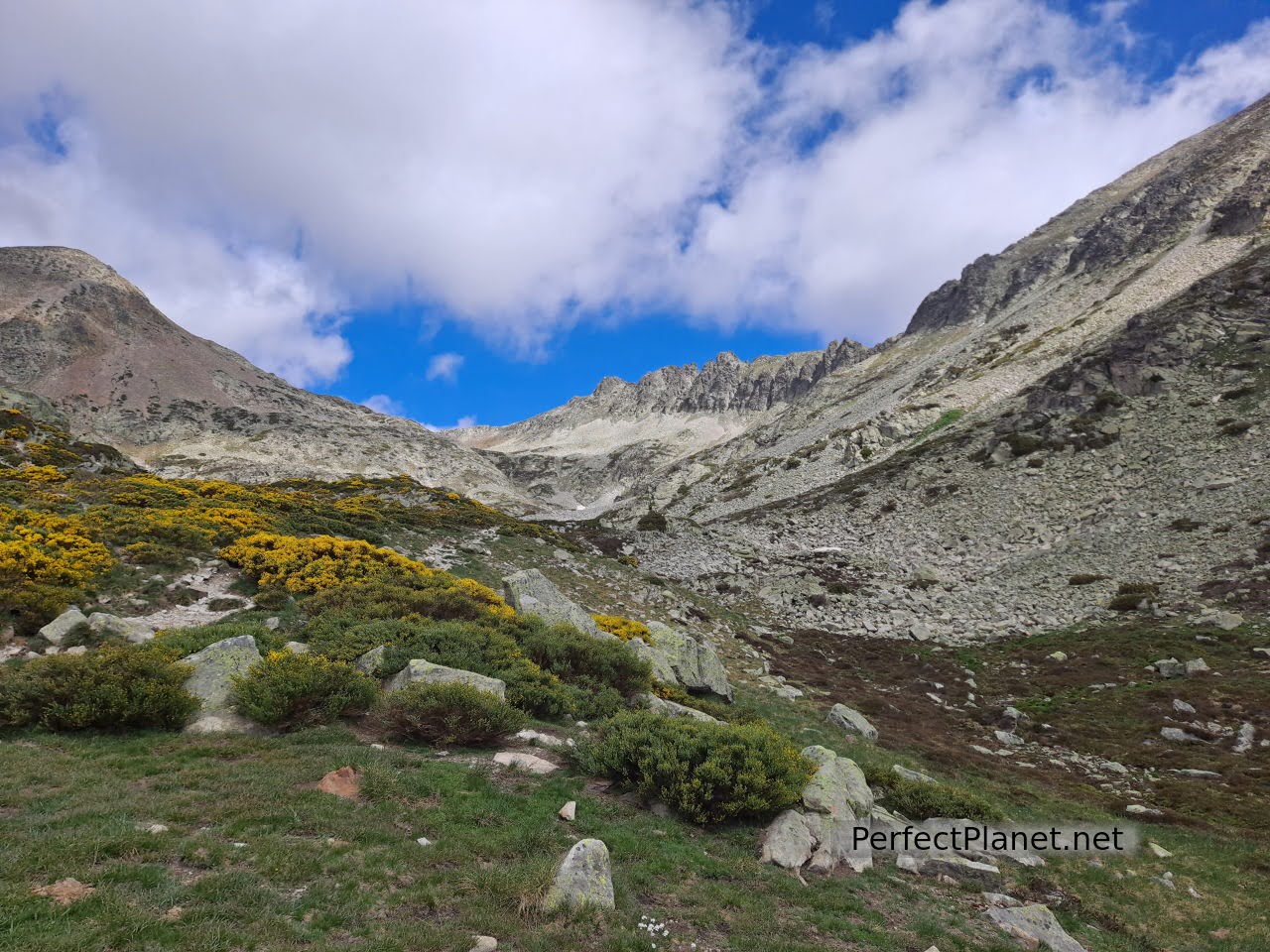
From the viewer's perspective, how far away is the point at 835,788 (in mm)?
11531

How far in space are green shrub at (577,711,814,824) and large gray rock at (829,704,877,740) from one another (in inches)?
339

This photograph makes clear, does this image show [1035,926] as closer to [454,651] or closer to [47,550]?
[454,651]

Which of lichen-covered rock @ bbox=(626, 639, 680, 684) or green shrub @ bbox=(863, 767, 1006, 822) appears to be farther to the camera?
lichen-covered rock @ bbox=(626, 639, 680, 684)

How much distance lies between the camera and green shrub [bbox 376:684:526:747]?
12.0m

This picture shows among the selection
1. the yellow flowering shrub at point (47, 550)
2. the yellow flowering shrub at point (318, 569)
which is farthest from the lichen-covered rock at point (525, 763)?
the yellow flowering shrub at point (47, 550)

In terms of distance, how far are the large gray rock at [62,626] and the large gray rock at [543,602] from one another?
1206 cm

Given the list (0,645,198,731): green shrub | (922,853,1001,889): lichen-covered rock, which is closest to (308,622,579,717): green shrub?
(0,645,198,731): green shrub

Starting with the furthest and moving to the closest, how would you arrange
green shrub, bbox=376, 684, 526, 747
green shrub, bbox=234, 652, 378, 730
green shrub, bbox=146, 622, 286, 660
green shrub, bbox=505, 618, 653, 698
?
green shrub, bbox=505, 618, 653, 698 < green shrub, bbox=146, 622, 286, 660 < green shrub, bbox=376, 684, 526, 747 < green shrub, bbox=234, 652, 378, 730

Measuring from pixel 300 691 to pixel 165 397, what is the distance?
134 metres

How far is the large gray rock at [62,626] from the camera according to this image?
14.2 m

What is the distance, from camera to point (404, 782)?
9.84 metres

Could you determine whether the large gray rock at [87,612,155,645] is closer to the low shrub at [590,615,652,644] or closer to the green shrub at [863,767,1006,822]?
the low shrub at [590,615,652,644]

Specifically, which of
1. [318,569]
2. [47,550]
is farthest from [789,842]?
[47,550]

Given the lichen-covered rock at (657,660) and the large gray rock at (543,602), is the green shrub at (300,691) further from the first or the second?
the lichen-covered rock at (657,660)
